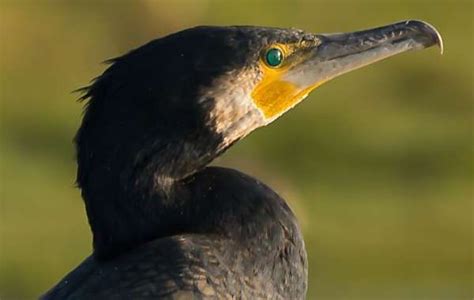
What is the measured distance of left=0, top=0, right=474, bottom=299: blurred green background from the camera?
43.7 ft

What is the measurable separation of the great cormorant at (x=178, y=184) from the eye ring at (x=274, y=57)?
107 mm

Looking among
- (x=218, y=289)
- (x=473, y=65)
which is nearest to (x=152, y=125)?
(x=218, y=289)

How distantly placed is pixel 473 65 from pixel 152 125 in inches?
519

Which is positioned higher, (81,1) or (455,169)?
(81,1)

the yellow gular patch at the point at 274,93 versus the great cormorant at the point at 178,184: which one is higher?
the yellow gular patch at the point at 274,93

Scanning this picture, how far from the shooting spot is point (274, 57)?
5703 millimetres

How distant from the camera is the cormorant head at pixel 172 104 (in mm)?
5387

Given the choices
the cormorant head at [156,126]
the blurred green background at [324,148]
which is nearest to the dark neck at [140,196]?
the cormorant head at [156,126]

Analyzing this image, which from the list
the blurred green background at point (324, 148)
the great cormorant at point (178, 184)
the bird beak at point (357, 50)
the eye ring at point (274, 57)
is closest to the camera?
the great cormorant at point (178, 184)

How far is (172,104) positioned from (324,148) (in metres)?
10.5

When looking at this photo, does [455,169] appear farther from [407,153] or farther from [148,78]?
[148,78]

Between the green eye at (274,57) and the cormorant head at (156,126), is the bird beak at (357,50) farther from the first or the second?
the cormorant head at (156,126)

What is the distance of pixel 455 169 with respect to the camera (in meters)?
15.6

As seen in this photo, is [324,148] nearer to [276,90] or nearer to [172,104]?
[276,90]
